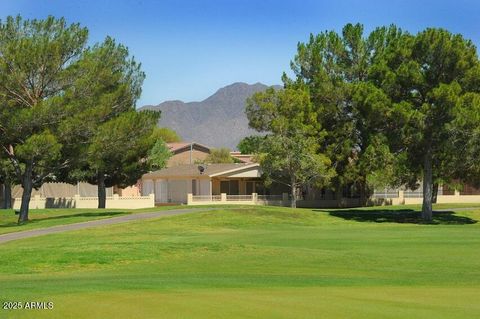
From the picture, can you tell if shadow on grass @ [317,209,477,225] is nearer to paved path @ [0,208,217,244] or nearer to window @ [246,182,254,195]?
paved path @ [0,208,217,244]

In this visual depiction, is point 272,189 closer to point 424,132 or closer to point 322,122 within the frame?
point 322,122

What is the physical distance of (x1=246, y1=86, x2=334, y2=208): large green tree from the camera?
2405 inches

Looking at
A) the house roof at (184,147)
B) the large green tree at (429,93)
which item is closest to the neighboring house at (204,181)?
the large green tree at (429,93)

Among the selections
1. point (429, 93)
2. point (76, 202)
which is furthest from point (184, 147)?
point (429, 93)

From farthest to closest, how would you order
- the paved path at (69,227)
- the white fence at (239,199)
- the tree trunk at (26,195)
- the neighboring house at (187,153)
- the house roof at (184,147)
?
the house roof at (184,147) → the neighboring house at (187,153) → the white fence at (239,199) → the tree trunk at (26,195) → the paved path at (69,227)

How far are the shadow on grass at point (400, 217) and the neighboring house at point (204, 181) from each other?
48.2ft

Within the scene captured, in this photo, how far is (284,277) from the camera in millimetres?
16688

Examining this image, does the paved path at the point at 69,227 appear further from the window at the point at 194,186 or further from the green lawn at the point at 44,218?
the window at the point at 194,186

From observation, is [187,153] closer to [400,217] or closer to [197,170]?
[197,170]

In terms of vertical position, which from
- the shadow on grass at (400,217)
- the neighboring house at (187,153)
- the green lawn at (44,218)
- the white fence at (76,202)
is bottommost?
the shadow on grass at (400,217)

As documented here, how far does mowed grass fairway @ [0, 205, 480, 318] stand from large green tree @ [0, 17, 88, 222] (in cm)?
1037

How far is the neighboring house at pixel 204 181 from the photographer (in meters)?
69.0

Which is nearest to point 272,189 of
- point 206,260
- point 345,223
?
point 345,223

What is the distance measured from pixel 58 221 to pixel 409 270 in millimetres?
26906
